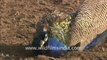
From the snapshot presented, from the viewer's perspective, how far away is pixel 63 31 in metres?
4.10

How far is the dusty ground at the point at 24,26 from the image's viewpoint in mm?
4035

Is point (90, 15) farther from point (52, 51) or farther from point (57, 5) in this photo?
point (57, 5)

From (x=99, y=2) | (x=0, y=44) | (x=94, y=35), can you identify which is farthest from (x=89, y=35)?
(x=0, y=44)

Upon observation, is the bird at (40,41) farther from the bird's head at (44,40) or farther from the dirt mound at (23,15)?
the dirt mound at (23,15)

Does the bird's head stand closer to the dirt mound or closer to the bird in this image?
the bird

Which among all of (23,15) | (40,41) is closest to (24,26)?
(23,15)

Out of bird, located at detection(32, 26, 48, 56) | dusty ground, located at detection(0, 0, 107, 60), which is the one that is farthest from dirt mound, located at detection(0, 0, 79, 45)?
bird, located at detection(32, 26, 48, 56)

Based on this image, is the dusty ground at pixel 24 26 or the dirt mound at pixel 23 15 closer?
the dusty ground at pixel 24 26

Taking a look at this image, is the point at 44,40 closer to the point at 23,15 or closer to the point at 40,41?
the point at 40,41

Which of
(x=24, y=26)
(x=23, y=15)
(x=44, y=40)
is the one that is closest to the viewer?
(x=44, y=40)

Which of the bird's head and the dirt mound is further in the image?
the dirt mound

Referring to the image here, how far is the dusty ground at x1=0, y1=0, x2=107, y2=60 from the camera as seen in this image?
4035mm

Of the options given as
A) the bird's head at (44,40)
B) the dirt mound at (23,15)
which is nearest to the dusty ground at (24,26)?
the dirt mound at (23,15)

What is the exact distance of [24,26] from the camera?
4844 mm
